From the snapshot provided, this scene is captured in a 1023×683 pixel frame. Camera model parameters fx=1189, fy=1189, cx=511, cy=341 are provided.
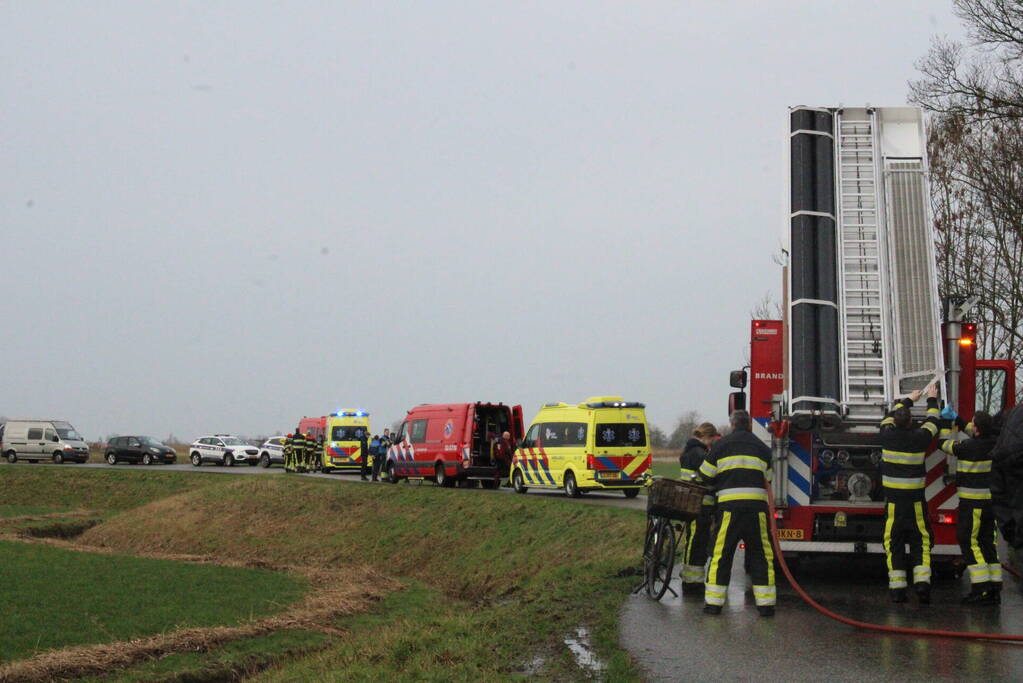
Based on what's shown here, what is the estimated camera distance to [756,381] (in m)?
13.3

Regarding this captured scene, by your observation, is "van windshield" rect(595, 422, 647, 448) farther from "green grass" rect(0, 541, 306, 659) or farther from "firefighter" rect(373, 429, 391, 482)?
"firefighter" rect(373, 429, 391, 482)

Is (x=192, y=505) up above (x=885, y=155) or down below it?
below

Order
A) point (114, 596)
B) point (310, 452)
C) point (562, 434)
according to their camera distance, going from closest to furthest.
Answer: point (114, 596), point (562, 434), point (310, 452)

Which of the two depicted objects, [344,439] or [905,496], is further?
[344,439]

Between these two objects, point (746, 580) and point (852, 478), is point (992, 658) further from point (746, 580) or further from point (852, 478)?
point (746, 580)

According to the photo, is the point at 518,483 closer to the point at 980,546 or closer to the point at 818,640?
the point at 980,546

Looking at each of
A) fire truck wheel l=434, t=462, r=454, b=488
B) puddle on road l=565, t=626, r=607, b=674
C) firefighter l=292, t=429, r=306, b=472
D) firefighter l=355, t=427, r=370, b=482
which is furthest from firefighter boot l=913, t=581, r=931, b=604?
firefighter l=292, t=429, r=306, b=472

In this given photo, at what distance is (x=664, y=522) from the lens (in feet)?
41.5

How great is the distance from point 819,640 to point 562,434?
65.5 feet

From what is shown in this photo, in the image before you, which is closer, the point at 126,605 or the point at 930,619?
the point at 930,619

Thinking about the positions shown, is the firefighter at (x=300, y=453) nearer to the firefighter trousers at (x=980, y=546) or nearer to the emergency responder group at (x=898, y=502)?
the emergency responder group at (x=898, y=502)

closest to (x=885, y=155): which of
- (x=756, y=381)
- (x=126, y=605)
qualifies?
(x=756, y=381)

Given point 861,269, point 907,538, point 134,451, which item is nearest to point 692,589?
point 907,538

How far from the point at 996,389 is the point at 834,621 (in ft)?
15.9
